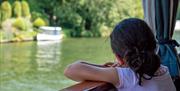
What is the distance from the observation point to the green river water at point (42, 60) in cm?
1137

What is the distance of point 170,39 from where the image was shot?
7.84ft

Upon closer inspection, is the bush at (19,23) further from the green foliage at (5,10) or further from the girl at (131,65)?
the girl at (131,65)

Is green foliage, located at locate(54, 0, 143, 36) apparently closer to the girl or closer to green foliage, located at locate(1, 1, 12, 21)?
green foliage, located at locate(1, 1, 12, 21)

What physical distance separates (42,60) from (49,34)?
716 cm

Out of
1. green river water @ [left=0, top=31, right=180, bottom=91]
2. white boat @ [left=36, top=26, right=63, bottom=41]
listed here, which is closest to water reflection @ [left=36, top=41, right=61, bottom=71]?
green river water @ [left=0, top=31, right=180, bottom=91]

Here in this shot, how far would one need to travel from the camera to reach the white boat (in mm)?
22078

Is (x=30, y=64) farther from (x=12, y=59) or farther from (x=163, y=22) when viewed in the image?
(x=163, y=22)

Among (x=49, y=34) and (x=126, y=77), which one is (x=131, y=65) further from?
(x=49, y=34)

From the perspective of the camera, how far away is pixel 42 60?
1576 centimetres

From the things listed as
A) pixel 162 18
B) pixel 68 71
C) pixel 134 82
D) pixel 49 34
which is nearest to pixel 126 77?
pixel 134 82

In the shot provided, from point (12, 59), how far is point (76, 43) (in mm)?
5558

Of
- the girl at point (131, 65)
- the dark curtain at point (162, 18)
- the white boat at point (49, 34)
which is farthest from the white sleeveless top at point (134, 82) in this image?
the white boat at point (49, 34)

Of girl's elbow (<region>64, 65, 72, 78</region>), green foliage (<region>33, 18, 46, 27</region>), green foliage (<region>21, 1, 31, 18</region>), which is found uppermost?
girl's elbow (<region>64, 65, 72, 78</region>)

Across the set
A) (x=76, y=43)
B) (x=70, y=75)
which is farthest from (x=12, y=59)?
(x=70, y=75)
